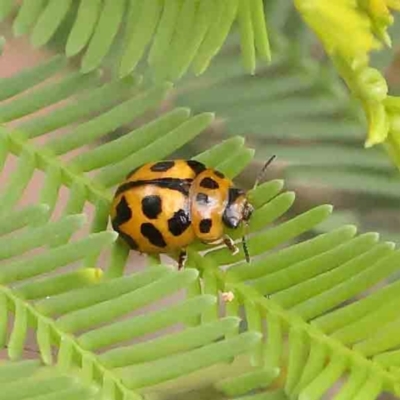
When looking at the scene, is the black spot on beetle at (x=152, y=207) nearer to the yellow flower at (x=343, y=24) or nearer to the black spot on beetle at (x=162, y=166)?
the black spot on beetle at (x=162, y=166)

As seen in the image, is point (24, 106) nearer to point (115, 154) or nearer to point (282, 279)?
point (115, 154)

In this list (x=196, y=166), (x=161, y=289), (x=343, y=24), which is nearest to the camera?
(x=343, y=24)

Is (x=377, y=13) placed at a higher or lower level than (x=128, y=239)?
higher

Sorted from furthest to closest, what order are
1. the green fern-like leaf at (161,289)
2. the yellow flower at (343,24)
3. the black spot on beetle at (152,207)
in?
1. the black spot on beetle at (152,207)
2. the green fern-like leaf at (161,289)
3. the yellow flower at (343,24)

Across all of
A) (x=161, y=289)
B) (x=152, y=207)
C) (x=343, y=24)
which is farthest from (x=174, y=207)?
(x=343, y=24)

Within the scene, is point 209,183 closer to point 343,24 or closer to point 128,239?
point 128,239

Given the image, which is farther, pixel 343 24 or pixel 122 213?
pixel 122 213

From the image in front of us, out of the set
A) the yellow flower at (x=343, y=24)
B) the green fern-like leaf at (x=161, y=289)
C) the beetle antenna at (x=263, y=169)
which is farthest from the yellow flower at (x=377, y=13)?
the beetle antenna at (x=263, y=169)

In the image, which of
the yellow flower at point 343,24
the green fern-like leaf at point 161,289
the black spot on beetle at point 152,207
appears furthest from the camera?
the black spot on beetle at point 152,207
